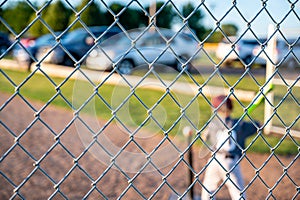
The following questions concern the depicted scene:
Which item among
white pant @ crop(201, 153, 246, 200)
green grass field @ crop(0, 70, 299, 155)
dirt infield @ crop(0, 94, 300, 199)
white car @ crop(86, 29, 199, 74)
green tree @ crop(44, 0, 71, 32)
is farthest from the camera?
green tree @ crop(44, 0, 71, 32)

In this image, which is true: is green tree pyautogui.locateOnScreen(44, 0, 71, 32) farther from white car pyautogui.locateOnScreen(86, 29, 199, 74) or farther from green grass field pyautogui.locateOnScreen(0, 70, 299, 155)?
green grass field pyautogui.locateOnScreen(0, 70, 299, 155)

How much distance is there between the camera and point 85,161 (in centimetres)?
474

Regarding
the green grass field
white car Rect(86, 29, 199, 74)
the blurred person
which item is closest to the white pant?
the blurred person

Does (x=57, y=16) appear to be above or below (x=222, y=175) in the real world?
above

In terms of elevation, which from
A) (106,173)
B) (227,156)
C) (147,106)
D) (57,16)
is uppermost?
(57,16)

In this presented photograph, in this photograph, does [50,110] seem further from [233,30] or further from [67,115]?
[233,30]

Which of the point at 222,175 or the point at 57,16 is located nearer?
the point at 222,175

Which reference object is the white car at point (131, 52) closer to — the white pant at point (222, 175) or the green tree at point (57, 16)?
the green tree at point (57, 16)

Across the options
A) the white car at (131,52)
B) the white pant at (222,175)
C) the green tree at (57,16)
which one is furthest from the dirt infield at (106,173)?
the green tree at (57,16)

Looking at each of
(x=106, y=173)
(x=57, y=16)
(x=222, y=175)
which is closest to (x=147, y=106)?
(x=106, y=173)

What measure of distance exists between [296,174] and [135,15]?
21.9 metres

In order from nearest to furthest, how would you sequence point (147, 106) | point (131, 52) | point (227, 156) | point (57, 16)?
point (227, 156) < point (147, 106) < point (131, 52) < point (57, 16)

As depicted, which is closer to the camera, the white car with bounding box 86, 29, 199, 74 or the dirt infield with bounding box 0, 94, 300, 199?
the dirt infield with bounding box 0, 94, 300, 199

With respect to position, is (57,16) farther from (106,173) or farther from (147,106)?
(106,173)
